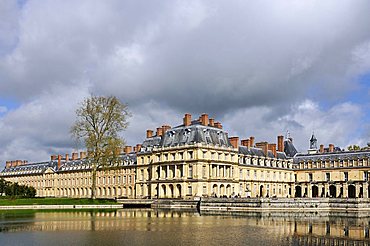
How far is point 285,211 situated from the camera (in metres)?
51.0

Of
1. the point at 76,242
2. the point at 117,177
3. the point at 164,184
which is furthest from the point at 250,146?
the point at 76,242

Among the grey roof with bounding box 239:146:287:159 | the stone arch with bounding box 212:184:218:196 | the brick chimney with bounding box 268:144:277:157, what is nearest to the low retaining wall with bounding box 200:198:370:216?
the stone arch with bounding box 212:184:218:196

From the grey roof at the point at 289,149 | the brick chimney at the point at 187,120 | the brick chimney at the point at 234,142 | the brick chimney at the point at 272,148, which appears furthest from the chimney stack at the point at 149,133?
the grey roof at the point at 289,149

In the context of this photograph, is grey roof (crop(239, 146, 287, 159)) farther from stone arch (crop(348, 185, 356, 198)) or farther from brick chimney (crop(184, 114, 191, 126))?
stone arch (crop(348, 185, 356, 198))

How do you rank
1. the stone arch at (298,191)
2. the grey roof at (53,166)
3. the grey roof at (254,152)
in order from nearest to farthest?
the grey roof at (254,152)
the stone arch at (298,191)
the grey roof at (53,166)

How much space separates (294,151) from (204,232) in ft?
221

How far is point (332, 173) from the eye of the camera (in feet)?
268

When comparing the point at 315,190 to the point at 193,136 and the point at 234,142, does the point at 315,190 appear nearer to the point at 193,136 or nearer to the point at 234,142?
the point at 234,142

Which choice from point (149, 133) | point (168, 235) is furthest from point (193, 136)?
point (168, 235)

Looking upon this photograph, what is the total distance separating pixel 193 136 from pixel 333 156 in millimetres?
26296

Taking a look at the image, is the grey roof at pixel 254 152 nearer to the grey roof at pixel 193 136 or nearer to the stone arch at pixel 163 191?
the grey roof at pixel 193 136

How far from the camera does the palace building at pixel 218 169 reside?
6962 centimetres

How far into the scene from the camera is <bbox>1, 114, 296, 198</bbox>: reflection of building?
69.3 m

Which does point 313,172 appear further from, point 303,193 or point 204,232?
point 204,232
